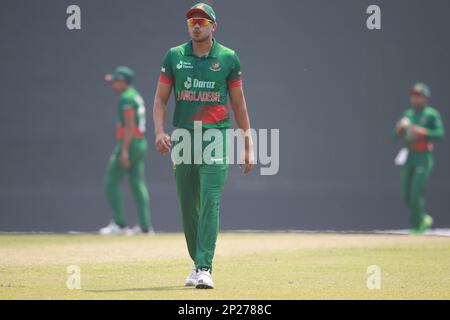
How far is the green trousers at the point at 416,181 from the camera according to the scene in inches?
704

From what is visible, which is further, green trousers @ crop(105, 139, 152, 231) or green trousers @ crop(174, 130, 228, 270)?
green trousers @ crop(105, 139, 152, 231)

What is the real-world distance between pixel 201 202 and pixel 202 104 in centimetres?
87

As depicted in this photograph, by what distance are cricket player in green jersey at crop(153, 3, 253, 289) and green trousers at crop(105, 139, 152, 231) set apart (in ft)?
25.2

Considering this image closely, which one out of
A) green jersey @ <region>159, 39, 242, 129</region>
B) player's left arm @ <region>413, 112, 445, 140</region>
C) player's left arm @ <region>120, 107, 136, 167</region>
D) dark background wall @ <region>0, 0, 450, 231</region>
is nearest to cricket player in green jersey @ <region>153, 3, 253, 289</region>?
green jersey @ <region>159, 39, 242, 129</region>

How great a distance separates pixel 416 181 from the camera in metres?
17.9

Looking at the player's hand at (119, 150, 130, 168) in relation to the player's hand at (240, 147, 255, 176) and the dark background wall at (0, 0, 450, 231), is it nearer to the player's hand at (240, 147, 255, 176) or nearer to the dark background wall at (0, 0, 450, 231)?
the dark background wall at (0, 0, 450, 231)

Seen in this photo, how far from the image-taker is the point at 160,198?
65.3 feet

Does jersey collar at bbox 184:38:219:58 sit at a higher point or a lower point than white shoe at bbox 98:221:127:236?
higher

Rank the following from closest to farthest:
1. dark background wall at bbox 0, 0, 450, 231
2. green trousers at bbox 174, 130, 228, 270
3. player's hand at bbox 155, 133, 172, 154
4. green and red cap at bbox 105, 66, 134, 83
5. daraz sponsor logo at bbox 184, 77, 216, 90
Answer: player's hand at bbox 155, 133, 172, 154, green trousers at bbox 174, 130, 228, 270, daraz sponsor logo at bbox 184, 77, 216, 90, green and red cap at bbox 105, 66, 134, 83, dark background wall at bbox 0, 0, 450, 231

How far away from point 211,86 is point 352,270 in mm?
Answer: 3044

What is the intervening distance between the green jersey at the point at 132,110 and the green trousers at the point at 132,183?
201 millimetres

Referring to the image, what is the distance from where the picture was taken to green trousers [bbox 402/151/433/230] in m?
17.9

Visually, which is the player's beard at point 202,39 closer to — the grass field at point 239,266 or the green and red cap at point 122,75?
the grass field at point 239,266

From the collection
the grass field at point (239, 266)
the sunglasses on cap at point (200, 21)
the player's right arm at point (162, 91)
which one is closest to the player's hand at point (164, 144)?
the player's right arm at point (162, 91)
